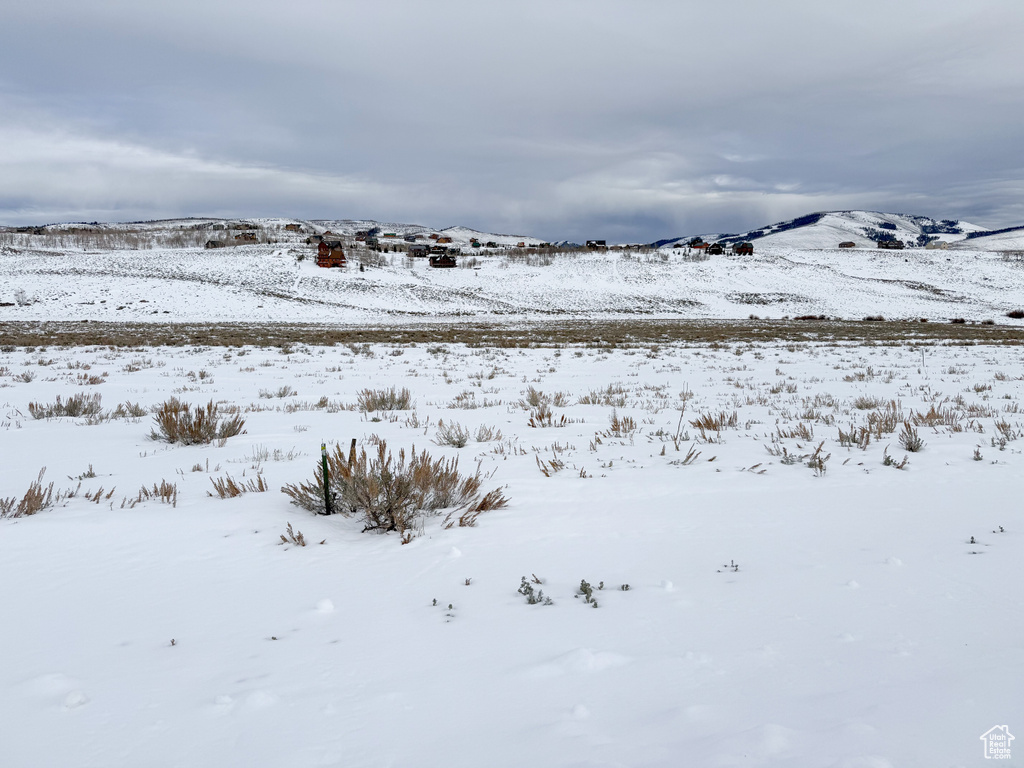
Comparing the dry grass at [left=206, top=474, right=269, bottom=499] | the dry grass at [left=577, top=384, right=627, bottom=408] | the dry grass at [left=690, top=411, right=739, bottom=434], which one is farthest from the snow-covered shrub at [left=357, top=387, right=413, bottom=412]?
the dry grass at [left=690, top=411, right=739, bottom=434]

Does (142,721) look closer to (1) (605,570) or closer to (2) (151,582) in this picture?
(2) (151,582)

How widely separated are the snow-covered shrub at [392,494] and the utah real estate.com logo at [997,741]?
2740mm

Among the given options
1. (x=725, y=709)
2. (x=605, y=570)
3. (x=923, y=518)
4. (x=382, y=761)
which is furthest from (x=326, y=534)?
(x=923, y=518)

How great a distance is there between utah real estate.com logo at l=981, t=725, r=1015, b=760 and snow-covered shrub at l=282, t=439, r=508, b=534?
2740 mm

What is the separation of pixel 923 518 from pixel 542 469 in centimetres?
275

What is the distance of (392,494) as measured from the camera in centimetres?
372

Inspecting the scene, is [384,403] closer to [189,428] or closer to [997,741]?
[189,428]

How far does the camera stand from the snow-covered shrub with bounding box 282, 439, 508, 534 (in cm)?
373

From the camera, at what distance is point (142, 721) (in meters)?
1.78

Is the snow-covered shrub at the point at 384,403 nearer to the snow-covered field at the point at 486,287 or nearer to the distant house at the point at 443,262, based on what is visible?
the snow-covered field at the point at 486,287

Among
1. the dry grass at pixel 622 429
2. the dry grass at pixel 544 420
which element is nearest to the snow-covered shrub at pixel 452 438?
the dry grass at pixel 544 420

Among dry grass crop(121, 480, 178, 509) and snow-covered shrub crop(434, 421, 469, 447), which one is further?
snow-covered shrub crop(434, 421, 469, 447)

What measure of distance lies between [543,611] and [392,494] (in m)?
1.56

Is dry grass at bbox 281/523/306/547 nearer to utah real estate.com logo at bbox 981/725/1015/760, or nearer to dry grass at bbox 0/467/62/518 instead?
dry grass at bbox 0/467/62/518
